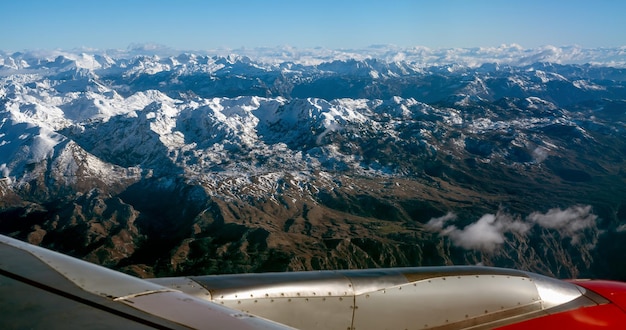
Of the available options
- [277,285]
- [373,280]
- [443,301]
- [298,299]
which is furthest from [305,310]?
[443,301]

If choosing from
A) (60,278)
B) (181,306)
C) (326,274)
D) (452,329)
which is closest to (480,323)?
(452,329)

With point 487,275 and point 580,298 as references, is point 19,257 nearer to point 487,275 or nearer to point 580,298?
point 487,275

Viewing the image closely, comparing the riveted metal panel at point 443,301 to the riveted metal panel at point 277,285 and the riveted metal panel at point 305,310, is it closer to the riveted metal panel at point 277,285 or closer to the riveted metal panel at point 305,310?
the riveted metal panel at point 305,310

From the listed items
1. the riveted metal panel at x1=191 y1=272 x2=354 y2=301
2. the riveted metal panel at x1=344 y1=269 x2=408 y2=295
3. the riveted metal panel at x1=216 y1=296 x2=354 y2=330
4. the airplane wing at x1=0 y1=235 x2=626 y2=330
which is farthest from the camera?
the riveted metal panel at x1=344 y1=269 x2=408 y2=295

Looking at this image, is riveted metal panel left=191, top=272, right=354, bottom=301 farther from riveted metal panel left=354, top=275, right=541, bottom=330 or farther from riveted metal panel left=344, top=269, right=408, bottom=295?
riveted metal panel left=354, top=275, right=541, bottom=330

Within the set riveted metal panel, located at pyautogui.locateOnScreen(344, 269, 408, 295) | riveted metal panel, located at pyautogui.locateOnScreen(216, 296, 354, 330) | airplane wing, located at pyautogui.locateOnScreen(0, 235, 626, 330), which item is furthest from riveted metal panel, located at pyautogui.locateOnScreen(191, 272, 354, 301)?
riveted metal panel, located at pyautogui.locateOnScreen(344, 269, 408, 295)

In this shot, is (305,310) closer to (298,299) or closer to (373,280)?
(298,299)
